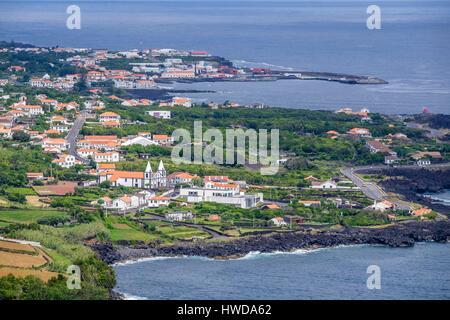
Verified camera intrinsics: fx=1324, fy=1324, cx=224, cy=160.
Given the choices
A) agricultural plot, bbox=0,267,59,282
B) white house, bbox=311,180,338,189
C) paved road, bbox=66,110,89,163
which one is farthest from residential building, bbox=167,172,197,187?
agricultural plot, bbox=0,267,59,282

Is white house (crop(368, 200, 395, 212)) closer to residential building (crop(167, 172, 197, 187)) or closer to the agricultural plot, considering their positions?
residential building (crop(167, 172, 197, 187))

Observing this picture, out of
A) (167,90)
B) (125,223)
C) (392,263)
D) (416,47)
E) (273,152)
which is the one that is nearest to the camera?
(392,263)

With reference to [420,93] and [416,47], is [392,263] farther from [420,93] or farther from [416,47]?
[416,47]

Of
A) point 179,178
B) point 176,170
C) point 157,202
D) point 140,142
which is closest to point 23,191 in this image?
point 157,202

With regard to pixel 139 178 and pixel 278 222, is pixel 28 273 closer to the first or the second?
pixel 278 222

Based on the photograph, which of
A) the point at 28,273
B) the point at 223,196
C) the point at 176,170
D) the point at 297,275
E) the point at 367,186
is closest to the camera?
the point at 28,273
